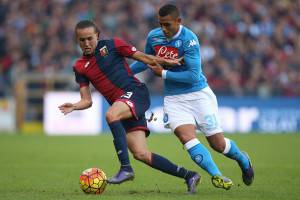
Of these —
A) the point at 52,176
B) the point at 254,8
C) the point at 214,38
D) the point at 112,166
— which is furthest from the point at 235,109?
the point at 52,176

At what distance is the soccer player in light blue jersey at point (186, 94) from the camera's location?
923cm

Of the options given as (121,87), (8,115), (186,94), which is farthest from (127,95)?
(8,115)

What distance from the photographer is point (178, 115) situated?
9.48 meters

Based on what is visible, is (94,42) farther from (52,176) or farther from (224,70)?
(224,70)

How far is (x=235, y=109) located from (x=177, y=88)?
14.5m

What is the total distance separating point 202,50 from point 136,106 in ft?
52.5

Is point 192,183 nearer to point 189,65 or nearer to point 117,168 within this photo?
point 189,65

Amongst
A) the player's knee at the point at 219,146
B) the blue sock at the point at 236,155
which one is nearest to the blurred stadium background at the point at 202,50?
the blue sock at the point at 236,155

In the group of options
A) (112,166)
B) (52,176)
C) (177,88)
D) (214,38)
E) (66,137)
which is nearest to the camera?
(177,88)

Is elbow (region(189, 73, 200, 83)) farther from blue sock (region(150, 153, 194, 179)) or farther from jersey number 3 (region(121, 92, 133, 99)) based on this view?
blue sock (region(150, 153, 194, 179))

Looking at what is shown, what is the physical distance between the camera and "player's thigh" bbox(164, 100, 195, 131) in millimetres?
9453

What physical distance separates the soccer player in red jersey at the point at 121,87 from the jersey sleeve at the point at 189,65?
Answer: 0.17 m

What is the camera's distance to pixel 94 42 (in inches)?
364

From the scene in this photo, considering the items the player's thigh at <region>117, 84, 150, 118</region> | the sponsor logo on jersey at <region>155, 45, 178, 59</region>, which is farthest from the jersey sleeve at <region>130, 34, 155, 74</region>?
the player's thigh at <region>117, 84, 150, 118</region>
